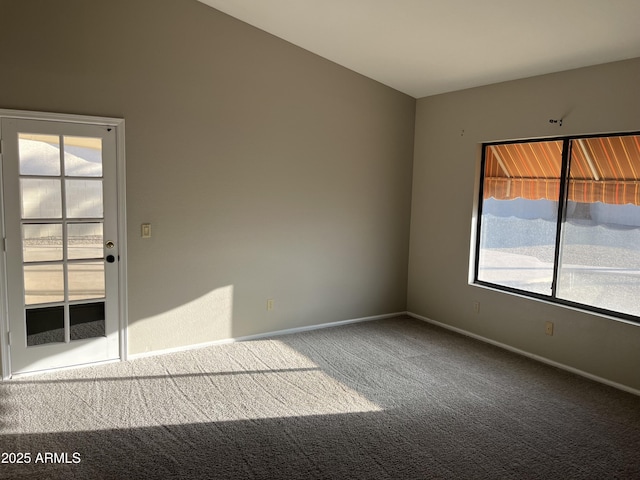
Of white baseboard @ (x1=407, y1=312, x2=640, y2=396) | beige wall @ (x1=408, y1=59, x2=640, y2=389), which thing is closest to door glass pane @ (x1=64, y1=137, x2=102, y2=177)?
beige wall @ (x1=408, y1=59, x2=640, y2=389)

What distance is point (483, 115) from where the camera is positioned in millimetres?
4934

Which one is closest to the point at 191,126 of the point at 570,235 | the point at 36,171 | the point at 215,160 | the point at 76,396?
the point at 215,160

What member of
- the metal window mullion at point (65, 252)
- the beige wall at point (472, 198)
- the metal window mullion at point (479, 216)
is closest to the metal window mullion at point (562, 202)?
the beige wall at point (472, 198)

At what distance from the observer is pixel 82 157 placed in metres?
3.99

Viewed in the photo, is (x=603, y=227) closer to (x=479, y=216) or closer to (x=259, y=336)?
(x=479, y=216)

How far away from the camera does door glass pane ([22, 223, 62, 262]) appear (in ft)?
12.6

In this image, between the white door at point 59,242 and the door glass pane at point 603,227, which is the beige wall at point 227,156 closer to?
the white door at point 59,242

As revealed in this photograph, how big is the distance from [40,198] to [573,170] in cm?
440

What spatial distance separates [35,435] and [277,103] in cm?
338

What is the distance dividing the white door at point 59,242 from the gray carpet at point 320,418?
27 cm

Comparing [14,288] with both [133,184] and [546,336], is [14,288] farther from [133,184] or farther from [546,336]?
[546,336]

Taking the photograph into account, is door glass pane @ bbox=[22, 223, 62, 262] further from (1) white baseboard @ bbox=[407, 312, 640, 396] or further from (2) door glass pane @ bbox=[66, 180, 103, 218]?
(1) white baseboard @ bbox=[407, 312, 640, 396]

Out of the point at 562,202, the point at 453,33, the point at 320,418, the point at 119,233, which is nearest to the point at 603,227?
the point at 562,202

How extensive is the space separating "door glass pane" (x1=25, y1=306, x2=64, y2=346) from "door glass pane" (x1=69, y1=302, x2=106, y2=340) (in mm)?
87
